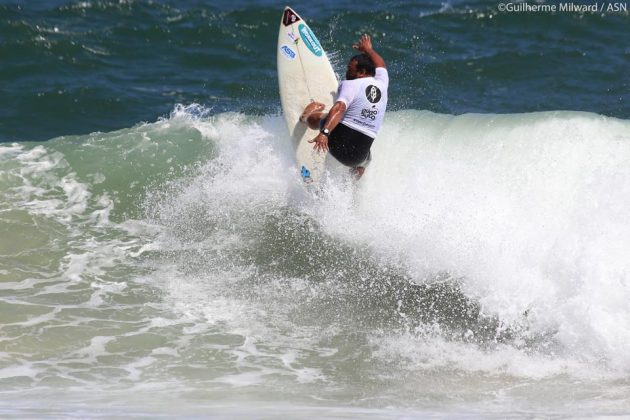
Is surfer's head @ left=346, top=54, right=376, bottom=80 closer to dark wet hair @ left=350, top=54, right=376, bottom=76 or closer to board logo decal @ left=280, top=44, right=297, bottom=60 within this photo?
dark wet hair @ left=350, top=54, right=376, bottom=76

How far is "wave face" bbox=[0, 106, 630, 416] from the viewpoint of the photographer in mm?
6398

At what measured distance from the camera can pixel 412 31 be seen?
14.7m

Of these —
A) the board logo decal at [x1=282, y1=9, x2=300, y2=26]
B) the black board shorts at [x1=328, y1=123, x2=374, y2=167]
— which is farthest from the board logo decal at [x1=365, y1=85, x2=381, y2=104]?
the board logo decal at [x1=282, y1=9, x2=300, y2=26]

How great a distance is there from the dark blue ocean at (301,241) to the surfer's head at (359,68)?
3.62 ft

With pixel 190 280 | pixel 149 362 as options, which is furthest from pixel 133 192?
pixel 149 362

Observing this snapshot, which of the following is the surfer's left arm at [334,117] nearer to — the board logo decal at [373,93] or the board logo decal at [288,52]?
the board logo decal at [373,93]

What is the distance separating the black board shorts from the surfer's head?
0.49 metres

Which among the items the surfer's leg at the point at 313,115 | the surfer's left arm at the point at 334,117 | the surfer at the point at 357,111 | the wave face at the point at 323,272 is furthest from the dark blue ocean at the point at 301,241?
the surfer's left arm at the point at 334,117

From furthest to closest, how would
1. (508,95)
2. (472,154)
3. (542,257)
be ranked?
(508,95)
(472,154)
(542,257)

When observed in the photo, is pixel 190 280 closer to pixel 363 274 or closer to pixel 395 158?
pixel 363 274

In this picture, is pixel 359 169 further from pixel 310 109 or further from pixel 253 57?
pixel 253 57

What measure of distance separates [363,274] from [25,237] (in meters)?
3.46

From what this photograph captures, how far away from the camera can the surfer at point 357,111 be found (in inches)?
334

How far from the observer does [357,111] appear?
338 inches
